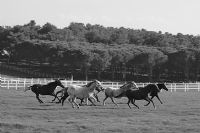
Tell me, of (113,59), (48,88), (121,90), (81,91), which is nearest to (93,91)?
(81,91)

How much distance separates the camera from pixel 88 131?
18.4m

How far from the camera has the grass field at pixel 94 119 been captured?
1888 cm

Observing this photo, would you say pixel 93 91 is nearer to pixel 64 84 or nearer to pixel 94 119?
pixel 94 119

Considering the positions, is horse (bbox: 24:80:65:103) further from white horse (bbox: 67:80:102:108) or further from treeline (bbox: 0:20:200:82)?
treeline (bbox: 0:20:200:82)

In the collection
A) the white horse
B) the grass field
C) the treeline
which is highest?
the treeline

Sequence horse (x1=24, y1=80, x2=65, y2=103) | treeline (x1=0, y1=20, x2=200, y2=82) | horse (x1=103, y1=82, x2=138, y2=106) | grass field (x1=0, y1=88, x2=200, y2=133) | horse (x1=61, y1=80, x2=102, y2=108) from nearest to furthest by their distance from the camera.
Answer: grass field (x1=0, y1=88, x2=200, y2=133) < horse (x1=61, y1=80, x2=102, y2=108) < horse (x1=103, y1=82, x2=138, y2=106) < horse (x1=24, y1=80, x2=65, y2=103) < treeline (x1=0, y1=20, x2=200, y2=82)

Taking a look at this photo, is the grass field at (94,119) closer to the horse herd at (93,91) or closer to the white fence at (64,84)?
the horse herd at (93,91)

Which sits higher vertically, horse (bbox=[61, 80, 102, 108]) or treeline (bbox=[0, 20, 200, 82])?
treeline (bbox=[0, 20, 200, 82])

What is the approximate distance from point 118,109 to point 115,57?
71259mm

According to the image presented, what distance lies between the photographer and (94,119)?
21.7 meters

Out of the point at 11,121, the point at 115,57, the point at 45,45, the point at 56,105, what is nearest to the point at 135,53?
the point at 115,57

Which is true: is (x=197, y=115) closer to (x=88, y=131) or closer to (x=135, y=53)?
(x=88, y=131)

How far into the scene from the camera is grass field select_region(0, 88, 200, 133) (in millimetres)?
18875

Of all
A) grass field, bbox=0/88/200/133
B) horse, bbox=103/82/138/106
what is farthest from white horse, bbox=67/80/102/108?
horse, bbox=103/82/138/106
